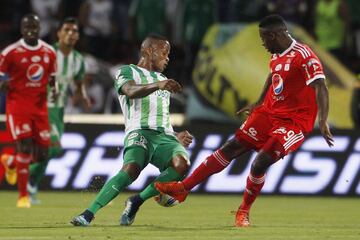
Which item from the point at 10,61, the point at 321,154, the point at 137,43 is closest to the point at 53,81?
the point at 10,61

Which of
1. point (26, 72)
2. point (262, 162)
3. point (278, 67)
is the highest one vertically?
point (278, 67)

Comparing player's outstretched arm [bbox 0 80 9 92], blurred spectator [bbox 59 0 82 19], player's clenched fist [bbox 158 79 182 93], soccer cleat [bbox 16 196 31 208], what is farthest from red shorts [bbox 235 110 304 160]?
blurred spectator [bbox 59 0 82 19]

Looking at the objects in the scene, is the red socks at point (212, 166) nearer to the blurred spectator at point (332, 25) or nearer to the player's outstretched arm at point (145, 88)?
the player's outstretched arm at point (145, 88)

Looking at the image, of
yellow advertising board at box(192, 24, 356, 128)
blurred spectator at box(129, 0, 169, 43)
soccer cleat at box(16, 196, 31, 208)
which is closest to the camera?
soccer cleat at box(16, 196, 31, 208)

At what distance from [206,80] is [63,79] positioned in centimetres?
359

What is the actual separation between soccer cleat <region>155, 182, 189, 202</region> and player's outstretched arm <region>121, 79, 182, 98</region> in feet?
3.23

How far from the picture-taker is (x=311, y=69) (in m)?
11.6

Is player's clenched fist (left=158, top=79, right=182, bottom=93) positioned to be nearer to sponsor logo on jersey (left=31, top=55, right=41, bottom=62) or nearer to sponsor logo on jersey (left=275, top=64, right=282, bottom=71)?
sponsor logo on jersey (left=275, top=64, right=282, bottom=71)

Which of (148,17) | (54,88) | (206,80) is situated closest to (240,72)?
(206,80)

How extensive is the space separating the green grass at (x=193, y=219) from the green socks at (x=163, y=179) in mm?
298

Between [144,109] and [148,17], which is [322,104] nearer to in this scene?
[144,109]

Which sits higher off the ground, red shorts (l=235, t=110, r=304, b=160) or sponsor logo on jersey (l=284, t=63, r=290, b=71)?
sponsor logo on jersey (l=284, t=63, r=290, b=71)

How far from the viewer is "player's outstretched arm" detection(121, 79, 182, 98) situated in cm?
1048

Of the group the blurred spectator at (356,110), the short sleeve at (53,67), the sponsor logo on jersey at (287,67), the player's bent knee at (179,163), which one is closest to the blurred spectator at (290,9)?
the blurred spectator at (356,110)
